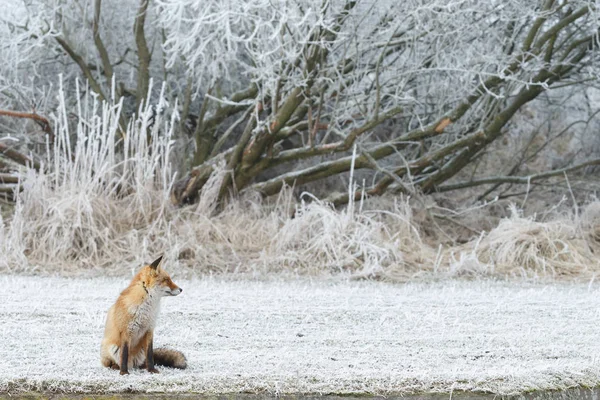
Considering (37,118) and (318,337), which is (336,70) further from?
(318,337)

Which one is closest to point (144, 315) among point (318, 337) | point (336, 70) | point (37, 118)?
point (318, 337)

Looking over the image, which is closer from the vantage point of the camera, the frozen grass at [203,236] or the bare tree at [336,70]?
the frozen grass at [203,236]

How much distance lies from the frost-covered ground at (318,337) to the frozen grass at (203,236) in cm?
55

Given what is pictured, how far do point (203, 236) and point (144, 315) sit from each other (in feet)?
12.4

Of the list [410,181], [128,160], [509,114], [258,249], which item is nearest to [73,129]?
[128,160]

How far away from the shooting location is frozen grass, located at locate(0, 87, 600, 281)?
561 centimetres

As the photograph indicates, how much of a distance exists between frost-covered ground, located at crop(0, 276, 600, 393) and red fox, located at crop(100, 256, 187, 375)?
0.05 metres

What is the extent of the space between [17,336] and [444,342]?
5.00 ft

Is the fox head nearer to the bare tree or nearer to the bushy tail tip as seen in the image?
the bushy tail tip

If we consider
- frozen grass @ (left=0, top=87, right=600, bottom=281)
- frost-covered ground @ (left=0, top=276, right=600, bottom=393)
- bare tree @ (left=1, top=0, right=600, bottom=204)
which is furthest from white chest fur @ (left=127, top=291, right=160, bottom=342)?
bare tree @ (left=1, top=0, right=600, bottom=204)

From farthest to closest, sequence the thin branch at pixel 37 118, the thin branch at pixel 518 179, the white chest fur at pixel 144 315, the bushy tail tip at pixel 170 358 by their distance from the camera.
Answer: the thin branch at pixel 518 179 → the thin branch at pixel 37 118 → the bushy tail tip at pixel 170 358 → the white chest fur at pixel 144 315

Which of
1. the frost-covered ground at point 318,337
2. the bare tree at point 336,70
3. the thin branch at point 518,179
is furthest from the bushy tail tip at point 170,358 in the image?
the thin branch at point 518,179

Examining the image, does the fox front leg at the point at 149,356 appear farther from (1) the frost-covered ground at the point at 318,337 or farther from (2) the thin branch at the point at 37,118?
(2) the thin branch at the point at 37,118

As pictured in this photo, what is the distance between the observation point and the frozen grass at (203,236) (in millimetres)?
5613
